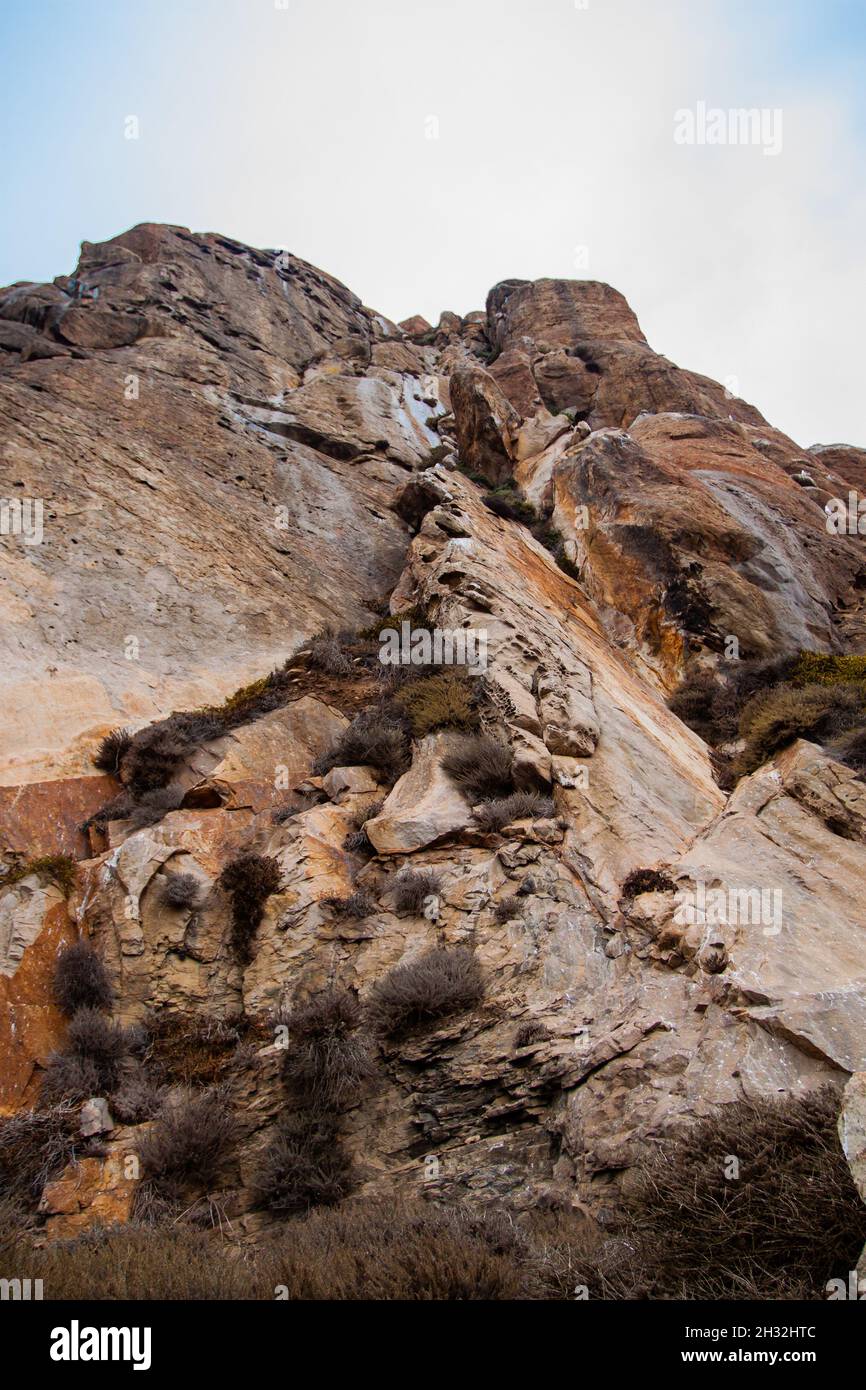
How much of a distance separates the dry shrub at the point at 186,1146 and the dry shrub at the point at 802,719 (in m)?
7.58

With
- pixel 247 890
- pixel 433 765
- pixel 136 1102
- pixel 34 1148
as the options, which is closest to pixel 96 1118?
pixel 136 1102

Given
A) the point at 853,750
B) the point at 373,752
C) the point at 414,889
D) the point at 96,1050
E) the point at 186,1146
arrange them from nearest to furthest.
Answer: the point at 186,1146 < the point at 96,1050 < the point at 414,889 < the point at 853,750 < the point at 373,752

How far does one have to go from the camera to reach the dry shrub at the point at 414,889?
24.3 ft

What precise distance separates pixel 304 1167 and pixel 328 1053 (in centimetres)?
84

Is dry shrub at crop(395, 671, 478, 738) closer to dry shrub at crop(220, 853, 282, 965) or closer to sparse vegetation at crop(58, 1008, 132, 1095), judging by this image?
dry shrub at crop(220, 853, 282, 965)

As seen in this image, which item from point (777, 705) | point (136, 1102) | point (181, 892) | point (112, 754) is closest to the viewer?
point (136, 1102)

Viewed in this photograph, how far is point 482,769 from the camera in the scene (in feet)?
29.1

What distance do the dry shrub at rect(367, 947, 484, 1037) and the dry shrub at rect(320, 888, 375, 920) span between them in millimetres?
1013

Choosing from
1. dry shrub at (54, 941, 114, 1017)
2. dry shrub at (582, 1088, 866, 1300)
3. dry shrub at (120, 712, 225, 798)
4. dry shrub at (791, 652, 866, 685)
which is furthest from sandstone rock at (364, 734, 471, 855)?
dry shrub at (791, 652, 866, 685)

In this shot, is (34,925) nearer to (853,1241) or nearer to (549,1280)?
(549,1280)

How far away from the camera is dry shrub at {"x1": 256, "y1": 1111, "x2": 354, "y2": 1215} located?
17.8 ft

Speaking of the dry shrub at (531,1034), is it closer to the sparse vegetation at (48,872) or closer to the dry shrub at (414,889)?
the dry shrub at (414,889)

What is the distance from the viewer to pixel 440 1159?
5578 millimetres

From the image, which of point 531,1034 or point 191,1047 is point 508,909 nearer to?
point 531,1034
